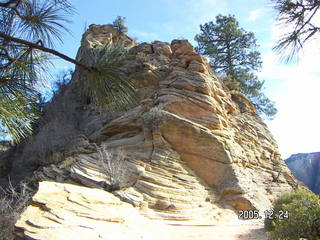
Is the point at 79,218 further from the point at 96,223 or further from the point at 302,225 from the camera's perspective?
the point at 302,225

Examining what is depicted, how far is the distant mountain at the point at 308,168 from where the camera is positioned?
2450cm

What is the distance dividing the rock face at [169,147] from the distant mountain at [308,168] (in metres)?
13.0

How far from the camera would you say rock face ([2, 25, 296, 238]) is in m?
8.40

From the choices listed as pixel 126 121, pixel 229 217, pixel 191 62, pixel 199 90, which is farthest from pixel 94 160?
pixel 191 62

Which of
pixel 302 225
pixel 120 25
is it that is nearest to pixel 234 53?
pixel 120 25

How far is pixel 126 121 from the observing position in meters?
11.2

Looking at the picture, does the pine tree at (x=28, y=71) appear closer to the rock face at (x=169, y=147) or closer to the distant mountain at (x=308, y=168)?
the rock face at (x=169, y=147)

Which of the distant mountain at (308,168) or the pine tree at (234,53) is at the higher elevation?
the pine tree at (234,53)

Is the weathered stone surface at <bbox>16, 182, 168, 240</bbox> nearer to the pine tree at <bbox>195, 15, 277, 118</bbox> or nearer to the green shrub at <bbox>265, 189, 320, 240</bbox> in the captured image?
the green shrub at <bbox>265, 189, 320, 240</bbox>

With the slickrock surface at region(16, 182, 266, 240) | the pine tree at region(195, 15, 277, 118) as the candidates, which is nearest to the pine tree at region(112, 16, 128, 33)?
the pine tree at region(195, 15, 277, 118)

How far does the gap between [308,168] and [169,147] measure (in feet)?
69.2

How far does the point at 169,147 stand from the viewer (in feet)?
33.2

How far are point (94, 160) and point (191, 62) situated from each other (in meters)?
6.74

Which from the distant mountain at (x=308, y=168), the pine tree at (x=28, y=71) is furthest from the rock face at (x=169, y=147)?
Answer: the distant mountain at (x=308, y=168)
